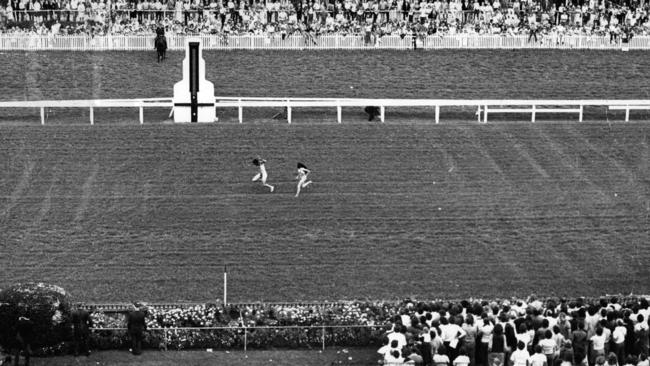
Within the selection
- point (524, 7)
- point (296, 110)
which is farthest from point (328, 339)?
point (524, 7)

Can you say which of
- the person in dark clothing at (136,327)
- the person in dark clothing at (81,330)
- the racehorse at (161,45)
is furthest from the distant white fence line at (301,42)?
the person in dark clothing at (136,327)

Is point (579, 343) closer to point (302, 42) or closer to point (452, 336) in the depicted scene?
point (452, 336)

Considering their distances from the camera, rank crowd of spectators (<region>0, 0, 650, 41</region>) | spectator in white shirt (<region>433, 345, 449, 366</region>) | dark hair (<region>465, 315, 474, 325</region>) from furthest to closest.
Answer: crowd of spectators (<region>0, 0, 650, 41</region>)
dark hair (<region>465, 315, 474, 325</region>)
spectator in white shirt (<region>433, 345, 449, 366</region>)

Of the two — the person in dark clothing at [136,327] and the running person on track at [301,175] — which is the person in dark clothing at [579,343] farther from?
the running person on track at [301,175]

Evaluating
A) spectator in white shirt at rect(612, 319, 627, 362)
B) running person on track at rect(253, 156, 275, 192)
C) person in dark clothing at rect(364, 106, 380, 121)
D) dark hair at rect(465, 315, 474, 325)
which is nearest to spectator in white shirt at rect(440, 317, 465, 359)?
dark hair at rect(465, 315, 474, 325)

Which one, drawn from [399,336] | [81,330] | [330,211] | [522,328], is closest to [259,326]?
[81,330]

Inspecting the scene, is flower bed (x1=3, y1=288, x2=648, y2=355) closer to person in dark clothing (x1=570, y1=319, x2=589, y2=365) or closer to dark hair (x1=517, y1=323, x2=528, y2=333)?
person in dark clothing (x1=570, y1=319, x2=589, y2=365)

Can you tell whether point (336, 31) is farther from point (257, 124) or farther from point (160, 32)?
point (257, 124)

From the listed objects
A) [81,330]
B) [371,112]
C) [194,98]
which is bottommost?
[81,330]
